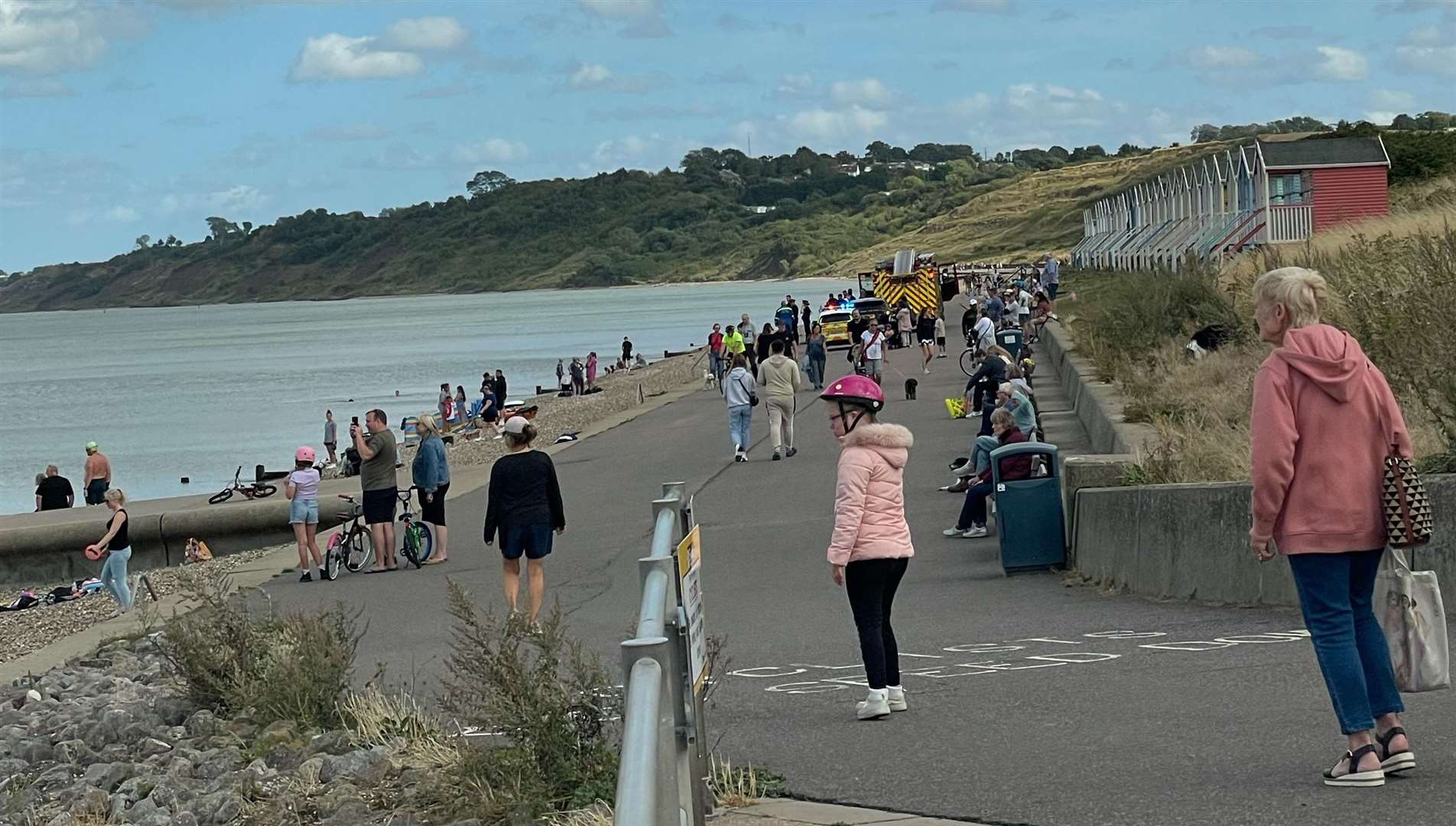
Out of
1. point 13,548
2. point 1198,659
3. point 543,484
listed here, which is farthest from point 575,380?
point 1198,659

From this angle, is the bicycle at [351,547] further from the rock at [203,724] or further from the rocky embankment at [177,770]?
the rock at [203,724]

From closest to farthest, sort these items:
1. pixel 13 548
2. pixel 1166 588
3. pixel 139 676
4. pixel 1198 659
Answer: pixel 1198 659, pixel 1166 588, pixel 139 676, pixel 13 548

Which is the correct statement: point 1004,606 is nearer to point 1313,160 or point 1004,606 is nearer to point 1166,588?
point 1166,588

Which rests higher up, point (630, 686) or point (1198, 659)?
point (630, 686)

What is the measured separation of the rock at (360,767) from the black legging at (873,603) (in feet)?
7.34

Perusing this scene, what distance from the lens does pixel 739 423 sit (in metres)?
24.7

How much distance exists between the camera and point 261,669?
10.1 m

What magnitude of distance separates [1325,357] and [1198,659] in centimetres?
354

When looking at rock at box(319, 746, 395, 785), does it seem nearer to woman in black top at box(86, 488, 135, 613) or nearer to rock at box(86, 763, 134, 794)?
rock at box(86, 763, 134, 794)

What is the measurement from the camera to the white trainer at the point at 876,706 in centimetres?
809

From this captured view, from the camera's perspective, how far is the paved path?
20.6 ft

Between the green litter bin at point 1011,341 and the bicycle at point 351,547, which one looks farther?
the green litter bin at point 1011,341

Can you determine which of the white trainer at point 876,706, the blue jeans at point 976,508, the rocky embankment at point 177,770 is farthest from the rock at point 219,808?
the blue jeans at point 976,508

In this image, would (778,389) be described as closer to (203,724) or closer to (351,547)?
(351,547)
